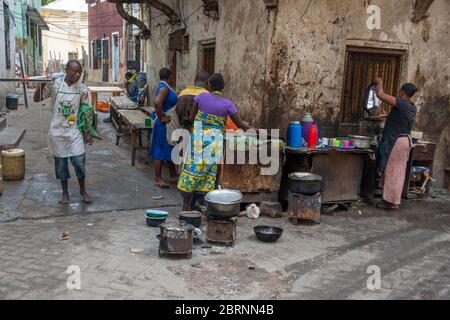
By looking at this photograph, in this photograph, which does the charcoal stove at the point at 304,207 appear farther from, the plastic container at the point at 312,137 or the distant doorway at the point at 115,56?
the distant doorway at the point at 115,56

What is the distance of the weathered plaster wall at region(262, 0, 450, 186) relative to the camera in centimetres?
679

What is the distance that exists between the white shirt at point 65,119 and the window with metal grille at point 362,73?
4143 millimetres

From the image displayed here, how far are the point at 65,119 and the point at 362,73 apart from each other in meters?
4.71

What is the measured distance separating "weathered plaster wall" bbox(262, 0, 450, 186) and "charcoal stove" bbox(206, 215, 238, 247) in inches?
88.4

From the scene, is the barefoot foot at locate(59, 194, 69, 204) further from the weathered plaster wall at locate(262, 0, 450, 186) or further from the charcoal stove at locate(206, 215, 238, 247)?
the weathered plaster wall at locate(262, 0, 450, 186)

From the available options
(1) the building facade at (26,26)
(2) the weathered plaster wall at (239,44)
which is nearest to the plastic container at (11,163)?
(2) the weathered plaster wall at (239,44)

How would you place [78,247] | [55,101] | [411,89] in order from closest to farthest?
1. [78,247]
2. [55,101]
3. [411,89]

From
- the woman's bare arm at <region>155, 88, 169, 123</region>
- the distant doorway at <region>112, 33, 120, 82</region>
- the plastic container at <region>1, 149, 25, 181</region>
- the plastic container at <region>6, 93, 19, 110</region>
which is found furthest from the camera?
the distant doorway at <region>112, 33, 120, 82</region>

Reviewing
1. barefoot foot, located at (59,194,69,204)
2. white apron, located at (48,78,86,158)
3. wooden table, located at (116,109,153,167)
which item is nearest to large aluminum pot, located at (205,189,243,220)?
white apron, located at (48,78,86,158)

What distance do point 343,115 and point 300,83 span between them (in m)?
1.17

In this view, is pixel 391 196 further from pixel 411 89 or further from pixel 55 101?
pixel 55 101

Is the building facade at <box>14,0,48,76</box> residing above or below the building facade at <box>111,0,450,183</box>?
above
